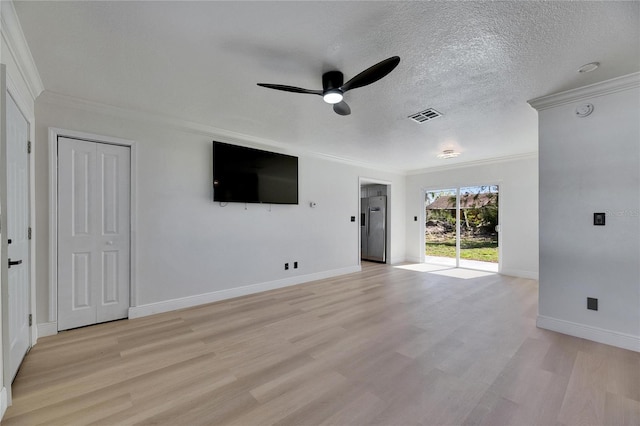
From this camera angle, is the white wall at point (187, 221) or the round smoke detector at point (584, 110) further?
the white wall at point (187, 221)

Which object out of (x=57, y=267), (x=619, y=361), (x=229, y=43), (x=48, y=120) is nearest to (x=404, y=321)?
(x=619, y=361)

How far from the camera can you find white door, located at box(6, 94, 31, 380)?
1979 mm

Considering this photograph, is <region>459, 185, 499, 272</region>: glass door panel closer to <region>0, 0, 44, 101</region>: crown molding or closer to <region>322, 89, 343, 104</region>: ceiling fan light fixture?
<region>322, 89, 343, 104</region>: ceiling fan light fixture

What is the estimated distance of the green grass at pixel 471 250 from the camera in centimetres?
614

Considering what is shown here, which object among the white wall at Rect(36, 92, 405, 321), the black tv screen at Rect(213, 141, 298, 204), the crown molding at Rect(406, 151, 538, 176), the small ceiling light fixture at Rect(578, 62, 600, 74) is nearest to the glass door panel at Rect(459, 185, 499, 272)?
the crown molding at Rect(406, 151, 538, 176)

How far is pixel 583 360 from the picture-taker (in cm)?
226

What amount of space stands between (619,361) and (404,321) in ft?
5.88

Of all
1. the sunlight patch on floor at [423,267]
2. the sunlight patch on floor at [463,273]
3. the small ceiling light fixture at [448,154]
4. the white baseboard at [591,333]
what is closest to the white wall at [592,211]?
the white baseboard at [591,333]

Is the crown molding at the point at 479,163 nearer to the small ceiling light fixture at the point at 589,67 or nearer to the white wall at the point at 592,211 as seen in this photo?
the white wall at the point at 592,211

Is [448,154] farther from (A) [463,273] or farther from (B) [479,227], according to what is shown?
(A) [463,273]

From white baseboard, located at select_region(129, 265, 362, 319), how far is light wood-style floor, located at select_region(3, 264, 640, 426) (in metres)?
0.13

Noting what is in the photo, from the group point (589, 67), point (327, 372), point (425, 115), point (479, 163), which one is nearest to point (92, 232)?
point (327, 372)

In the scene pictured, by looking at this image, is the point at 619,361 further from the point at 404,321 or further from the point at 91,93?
the point at 91,93

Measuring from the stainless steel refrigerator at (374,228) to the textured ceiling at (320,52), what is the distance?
13.2ft
